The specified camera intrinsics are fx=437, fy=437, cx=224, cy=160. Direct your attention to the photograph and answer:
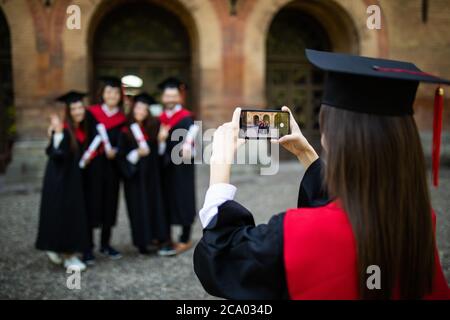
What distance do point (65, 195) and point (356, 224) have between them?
367 cm

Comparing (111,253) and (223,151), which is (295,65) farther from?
(223,151)

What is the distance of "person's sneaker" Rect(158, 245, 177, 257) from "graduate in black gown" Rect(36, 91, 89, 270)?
862mm

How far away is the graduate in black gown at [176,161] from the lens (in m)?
4.98

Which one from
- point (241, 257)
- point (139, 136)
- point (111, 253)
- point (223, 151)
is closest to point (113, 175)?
point (139, 136)

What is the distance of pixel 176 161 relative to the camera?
505cm

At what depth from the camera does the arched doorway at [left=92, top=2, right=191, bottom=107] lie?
34.8 ft

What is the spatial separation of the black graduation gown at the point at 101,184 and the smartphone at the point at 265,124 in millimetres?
3382

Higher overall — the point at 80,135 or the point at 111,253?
the point at 80,135

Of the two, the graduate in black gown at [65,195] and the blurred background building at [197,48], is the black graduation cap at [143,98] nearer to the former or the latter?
the graduate in black gown at [65,195]

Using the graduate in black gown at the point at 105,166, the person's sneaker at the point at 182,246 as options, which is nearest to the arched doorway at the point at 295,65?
the person's sneaker at the point at 182,246

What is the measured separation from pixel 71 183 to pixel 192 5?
648cm

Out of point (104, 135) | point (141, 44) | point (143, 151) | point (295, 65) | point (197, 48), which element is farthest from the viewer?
point (295, 65)

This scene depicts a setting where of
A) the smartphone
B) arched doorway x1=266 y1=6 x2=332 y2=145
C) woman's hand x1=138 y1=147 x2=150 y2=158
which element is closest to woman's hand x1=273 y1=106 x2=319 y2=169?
the smartphone

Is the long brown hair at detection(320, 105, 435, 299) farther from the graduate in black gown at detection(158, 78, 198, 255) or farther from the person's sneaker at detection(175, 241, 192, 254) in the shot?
the person's sneaker at detection(175, 241, 192, 254)
